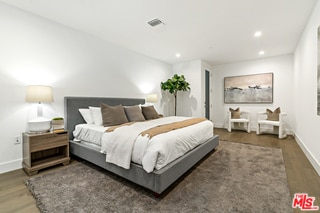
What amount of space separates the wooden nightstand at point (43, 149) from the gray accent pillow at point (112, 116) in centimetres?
69

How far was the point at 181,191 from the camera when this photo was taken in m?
1.83

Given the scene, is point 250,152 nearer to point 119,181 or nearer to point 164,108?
point 119,181

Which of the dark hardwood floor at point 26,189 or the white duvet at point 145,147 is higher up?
the white duvet at point 145,147

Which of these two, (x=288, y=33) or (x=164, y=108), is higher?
(x=288, y=33)

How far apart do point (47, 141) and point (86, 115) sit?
2.68 feet

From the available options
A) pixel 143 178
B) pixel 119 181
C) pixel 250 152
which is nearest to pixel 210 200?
pixel 143 178

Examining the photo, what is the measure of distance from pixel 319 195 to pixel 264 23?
2.86 m

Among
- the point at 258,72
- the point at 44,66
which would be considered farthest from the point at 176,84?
the point at 44,66

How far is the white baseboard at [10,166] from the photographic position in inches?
91.3

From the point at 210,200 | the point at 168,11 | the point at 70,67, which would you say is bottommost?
the point at 210,200

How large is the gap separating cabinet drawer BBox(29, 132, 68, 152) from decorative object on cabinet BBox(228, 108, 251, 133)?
193 inches

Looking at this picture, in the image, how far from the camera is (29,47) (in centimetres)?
255

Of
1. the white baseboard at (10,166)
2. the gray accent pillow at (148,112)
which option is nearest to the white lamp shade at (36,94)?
the white baseboard at (10,166)

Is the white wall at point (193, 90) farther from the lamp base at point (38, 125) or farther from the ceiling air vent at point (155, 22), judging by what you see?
the lamp base at point (38, 125)
